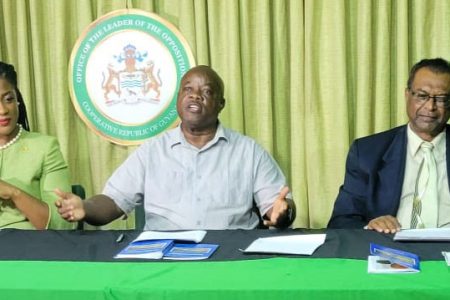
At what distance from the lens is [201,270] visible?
1583 millimetres

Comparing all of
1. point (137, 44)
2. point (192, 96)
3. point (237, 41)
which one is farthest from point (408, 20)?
point (137, 44)

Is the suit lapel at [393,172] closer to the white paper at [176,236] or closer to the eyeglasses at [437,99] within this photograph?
the eyeglasses at [437,99]

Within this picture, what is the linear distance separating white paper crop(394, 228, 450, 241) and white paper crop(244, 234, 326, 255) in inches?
9.3

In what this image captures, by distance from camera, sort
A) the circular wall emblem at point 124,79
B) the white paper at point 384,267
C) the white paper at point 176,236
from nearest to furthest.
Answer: the white paper at point 384,267 < the white paper at point 176,236 < the circular wall emblem at point 124,79

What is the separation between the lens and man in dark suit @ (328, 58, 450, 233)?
93.2 inches

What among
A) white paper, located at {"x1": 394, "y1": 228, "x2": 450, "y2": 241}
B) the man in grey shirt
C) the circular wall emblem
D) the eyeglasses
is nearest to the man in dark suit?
the eyeglasses

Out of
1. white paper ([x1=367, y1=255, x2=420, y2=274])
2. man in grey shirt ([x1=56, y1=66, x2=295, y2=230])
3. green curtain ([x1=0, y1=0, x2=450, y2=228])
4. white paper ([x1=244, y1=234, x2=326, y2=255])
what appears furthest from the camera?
green curtain ([x1=0, y1=0, x2=450, y2=228])

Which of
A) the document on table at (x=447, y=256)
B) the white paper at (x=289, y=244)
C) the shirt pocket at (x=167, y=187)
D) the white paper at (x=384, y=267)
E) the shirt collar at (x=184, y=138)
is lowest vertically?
the document on table at (x=447, y=256)

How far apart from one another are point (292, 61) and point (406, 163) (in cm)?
89

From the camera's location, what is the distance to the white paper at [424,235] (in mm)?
1830

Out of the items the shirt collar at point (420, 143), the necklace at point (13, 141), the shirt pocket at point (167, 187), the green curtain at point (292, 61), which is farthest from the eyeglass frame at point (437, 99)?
the necklace at point (13, 141)

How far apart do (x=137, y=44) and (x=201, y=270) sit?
186 cm

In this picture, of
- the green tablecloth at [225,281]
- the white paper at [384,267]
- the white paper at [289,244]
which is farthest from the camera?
the white paper at [289,244]

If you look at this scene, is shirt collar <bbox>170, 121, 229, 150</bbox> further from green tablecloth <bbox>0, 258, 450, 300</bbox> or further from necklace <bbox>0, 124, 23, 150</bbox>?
green tablecloth <bbox>0, 258, 450, 300</bbox>
